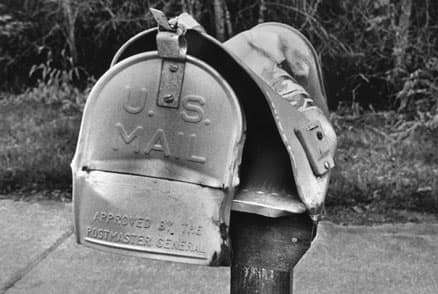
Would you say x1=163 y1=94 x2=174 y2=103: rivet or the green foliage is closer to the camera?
x1=163 y1=94 x2=174 y2=103: rivet

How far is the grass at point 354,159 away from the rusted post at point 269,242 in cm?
263

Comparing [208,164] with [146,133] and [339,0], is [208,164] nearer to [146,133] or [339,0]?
[146,133]

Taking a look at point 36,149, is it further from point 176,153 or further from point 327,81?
point 176,153

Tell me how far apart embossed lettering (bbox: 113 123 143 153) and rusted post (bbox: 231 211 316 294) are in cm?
34

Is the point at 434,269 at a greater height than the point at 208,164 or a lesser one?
lesser

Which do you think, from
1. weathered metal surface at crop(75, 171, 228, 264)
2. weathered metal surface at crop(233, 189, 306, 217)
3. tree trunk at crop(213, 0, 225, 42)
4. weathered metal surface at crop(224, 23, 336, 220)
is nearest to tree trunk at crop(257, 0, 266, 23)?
tree trunk at crop(213, 0, 225, 42)

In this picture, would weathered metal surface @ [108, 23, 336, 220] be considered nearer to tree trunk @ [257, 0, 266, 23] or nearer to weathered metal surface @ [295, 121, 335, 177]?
weathered metal surface @ [295, 121, 335, 177]

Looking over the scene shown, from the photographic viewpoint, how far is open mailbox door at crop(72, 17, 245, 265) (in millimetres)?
1460

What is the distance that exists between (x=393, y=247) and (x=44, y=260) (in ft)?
6.35

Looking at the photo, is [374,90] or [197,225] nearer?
[197,225]

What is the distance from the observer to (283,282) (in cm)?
180

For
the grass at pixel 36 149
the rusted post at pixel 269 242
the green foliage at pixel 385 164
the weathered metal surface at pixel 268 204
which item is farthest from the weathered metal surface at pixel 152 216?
the grass at pixel 36 149

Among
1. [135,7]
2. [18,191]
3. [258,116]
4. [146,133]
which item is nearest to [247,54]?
[258,116]

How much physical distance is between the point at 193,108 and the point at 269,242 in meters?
0.42
